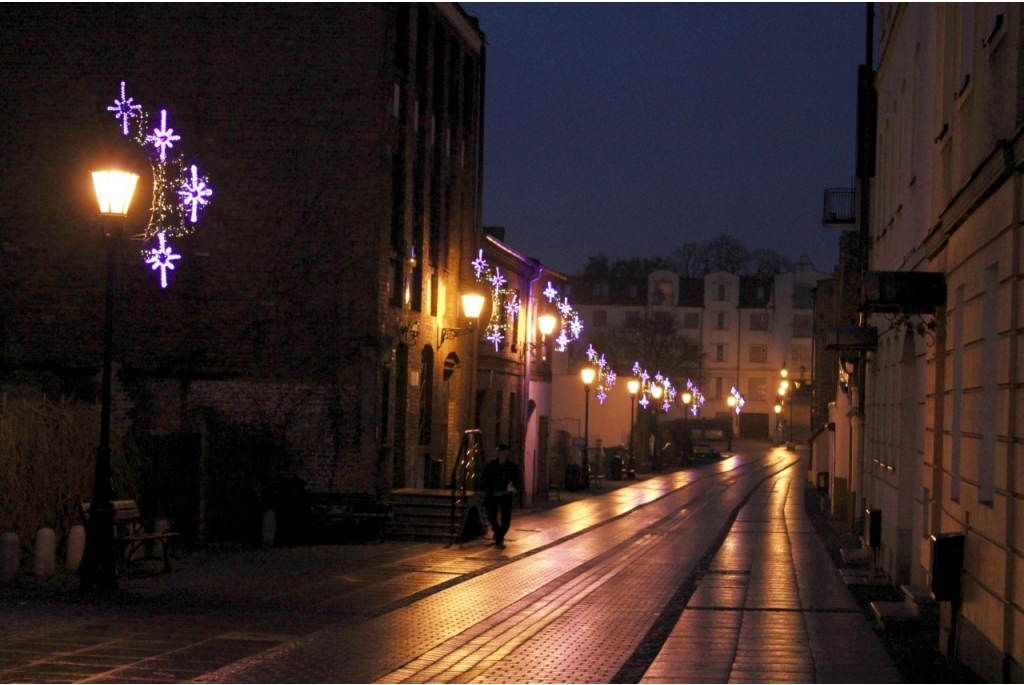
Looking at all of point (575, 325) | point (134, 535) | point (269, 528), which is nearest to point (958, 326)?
point (134, 535)

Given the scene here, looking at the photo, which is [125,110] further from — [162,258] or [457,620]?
[457,620]

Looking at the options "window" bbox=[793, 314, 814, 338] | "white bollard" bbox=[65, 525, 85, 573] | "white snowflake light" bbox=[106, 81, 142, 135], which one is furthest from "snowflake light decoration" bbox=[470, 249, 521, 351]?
"window" bbox=[793, 314, 814, 338]

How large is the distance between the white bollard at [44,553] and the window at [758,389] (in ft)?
323

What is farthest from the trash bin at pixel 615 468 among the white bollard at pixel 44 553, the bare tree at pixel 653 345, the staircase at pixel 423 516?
the bare tree at pixel 653 345

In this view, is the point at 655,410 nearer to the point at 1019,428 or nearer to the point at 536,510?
the point at 536,510

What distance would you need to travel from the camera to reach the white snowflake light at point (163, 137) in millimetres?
24125

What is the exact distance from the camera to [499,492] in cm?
2319

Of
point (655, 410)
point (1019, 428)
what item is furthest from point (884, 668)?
point (655, 410)

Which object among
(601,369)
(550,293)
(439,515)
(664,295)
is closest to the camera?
(439,515)

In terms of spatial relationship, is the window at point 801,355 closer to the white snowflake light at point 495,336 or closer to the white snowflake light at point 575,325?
the white snowflake light at point 575,325

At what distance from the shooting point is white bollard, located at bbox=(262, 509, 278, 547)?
21.6 m

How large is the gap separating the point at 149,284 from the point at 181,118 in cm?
320

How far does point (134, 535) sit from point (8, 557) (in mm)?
1712

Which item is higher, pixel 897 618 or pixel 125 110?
pixel 125 110
